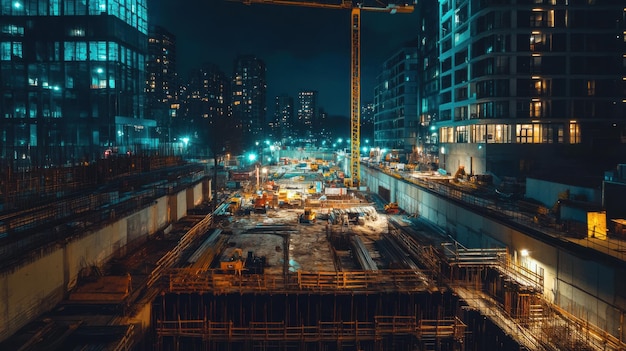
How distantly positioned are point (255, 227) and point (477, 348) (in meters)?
22.7

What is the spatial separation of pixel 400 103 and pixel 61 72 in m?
78.9

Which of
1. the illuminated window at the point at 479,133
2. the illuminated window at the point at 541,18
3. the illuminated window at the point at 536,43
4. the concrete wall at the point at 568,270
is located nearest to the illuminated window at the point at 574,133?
the illuminated window at the point at 479,133

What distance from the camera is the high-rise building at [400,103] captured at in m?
110

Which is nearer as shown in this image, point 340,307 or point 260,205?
point 340,307

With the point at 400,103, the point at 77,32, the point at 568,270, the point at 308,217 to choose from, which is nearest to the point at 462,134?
the point at 308,217

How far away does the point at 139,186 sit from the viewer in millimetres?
44812

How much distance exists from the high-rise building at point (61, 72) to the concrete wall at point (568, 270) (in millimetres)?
62448

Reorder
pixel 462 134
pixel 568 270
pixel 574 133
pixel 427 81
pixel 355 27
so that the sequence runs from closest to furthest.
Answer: pixel 568 270 < pixel 574 133 < pixel 462 134 < pixel 355 27 < pixel 427 81

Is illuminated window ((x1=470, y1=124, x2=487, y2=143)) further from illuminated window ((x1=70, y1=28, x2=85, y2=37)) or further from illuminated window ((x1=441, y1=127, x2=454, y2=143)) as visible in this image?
illuminated window ((x1=70, y1=28, x2=85, y2=37))

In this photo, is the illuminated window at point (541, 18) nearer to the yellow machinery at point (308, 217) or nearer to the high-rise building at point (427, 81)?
the high-rise building at point (427, 81)

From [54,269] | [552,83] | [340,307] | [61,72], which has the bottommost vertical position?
[340,307]

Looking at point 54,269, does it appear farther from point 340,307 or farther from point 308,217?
point 308,217

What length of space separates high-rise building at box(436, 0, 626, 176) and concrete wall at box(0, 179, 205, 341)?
1791 inches

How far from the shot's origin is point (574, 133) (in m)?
55.7
